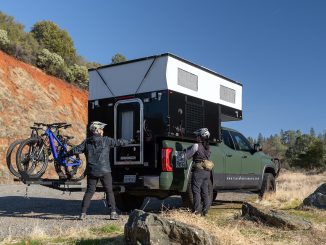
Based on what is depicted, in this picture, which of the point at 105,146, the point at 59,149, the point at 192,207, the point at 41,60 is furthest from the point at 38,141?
the point at 41,60

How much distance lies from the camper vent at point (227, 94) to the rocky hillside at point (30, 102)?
13.4m

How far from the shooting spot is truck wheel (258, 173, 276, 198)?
12.4 m

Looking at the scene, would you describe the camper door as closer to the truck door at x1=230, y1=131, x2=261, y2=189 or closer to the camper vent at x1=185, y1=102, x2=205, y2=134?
the camper vent at x1=185, y1=102, x2=205, y2=134

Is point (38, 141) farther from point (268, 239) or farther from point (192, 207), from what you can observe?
point (268, 239)

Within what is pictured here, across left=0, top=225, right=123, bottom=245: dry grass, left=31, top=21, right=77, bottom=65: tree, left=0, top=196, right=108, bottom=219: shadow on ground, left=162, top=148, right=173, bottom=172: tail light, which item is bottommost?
left=0, top=196, right=108, bottom=219: shadow on ground

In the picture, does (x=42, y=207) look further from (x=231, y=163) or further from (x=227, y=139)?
(x=227, y=139)

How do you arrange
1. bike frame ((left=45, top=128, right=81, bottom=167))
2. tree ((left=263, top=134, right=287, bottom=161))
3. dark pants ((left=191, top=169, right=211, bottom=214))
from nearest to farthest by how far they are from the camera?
1. dark pants ((left=191, top=169, right=211, bottom=214))
2. bike frame ((left=45, top=128, right=81, bottom=167))
3. tree ((left=263, top=134, right=287, bottom=161))

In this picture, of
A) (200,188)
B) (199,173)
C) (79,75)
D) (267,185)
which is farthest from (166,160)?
(79,75)

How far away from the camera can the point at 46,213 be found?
10.2 metres

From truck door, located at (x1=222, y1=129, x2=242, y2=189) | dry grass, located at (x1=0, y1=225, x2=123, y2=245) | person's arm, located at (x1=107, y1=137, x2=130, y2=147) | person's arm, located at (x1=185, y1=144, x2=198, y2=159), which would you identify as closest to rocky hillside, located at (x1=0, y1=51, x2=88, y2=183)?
truck door, located at (x1=222, y1=129, x2=242, y2=189)

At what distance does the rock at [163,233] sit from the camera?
505 cm

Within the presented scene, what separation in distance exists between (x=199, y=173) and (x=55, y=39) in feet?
105

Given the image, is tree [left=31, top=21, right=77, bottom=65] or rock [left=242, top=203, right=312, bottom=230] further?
tree [left=31, top=21, right=77, bottom=65]

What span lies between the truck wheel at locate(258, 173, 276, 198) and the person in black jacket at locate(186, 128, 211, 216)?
3.69 meters
